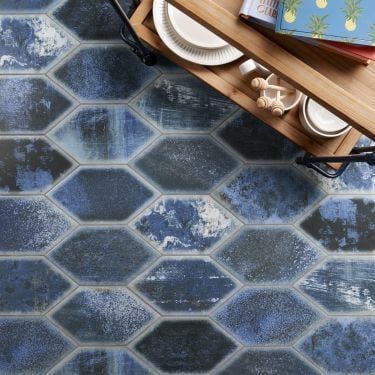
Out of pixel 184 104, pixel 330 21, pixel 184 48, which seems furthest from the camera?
pixel 184 104

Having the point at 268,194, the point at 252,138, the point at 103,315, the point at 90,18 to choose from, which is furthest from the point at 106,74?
the point at 103,315

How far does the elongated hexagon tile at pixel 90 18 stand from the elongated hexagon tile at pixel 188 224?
51 cm

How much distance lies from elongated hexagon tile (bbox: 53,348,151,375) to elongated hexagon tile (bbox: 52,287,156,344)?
3cm

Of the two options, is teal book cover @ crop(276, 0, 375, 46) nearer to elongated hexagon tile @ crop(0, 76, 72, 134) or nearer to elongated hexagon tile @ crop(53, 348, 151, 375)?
elongated hexagon tile @ crop(0, 76, 72, 134)

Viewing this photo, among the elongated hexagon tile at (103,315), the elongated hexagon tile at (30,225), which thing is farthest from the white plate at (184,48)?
the elongated hexagon tile at (103,315)

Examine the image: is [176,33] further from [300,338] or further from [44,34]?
Result: [300,338]

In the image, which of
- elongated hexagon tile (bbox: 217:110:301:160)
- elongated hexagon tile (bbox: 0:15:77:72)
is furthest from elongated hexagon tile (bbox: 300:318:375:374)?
elongated hexagon tile (bbox: 0:15:77:72)

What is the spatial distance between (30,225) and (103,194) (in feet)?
0.76

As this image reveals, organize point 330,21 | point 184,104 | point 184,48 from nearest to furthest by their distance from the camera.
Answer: point 330,21 < point 184,48 < point 184,104

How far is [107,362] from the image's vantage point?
147 cm

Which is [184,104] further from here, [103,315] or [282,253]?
[103,315]

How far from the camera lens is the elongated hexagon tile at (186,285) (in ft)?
4.78

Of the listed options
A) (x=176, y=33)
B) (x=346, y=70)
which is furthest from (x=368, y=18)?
(x=176, y=33)

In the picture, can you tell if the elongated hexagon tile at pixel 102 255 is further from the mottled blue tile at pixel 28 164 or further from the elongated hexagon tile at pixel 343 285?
the elongated hexagon tile at pixel 343 285
